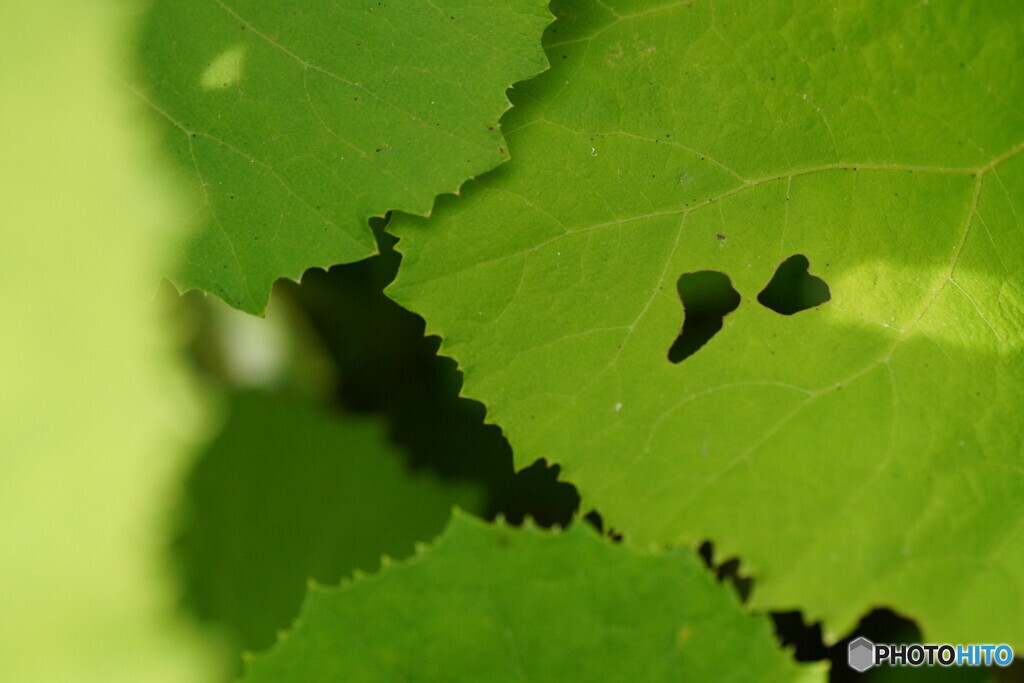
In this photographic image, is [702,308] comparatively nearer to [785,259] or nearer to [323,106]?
[785,259]

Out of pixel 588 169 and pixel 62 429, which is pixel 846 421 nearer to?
pixel 588 169

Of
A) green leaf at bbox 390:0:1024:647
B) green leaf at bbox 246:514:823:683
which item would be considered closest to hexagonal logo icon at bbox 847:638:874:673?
green leaf at bbox 390:0:1024:647

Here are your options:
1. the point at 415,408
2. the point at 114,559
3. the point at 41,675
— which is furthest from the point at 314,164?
the point at 41,675

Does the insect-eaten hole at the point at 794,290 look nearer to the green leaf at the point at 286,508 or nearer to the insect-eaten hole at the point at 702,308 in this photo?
the insect-eaten hole at the point at 702,308

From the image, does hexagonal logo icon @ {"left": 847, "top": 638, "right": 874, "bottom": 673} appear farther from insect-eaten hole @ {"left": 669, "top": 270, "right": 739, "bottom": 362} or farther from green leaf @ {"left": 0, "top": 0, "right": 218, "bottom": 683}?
green leaf @ {"left": 0, "top": 0, "right": 218, "bottom": 683}

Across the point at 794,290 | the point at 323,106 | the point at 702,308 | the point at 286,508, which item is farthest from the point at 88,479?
the point at 794,290
